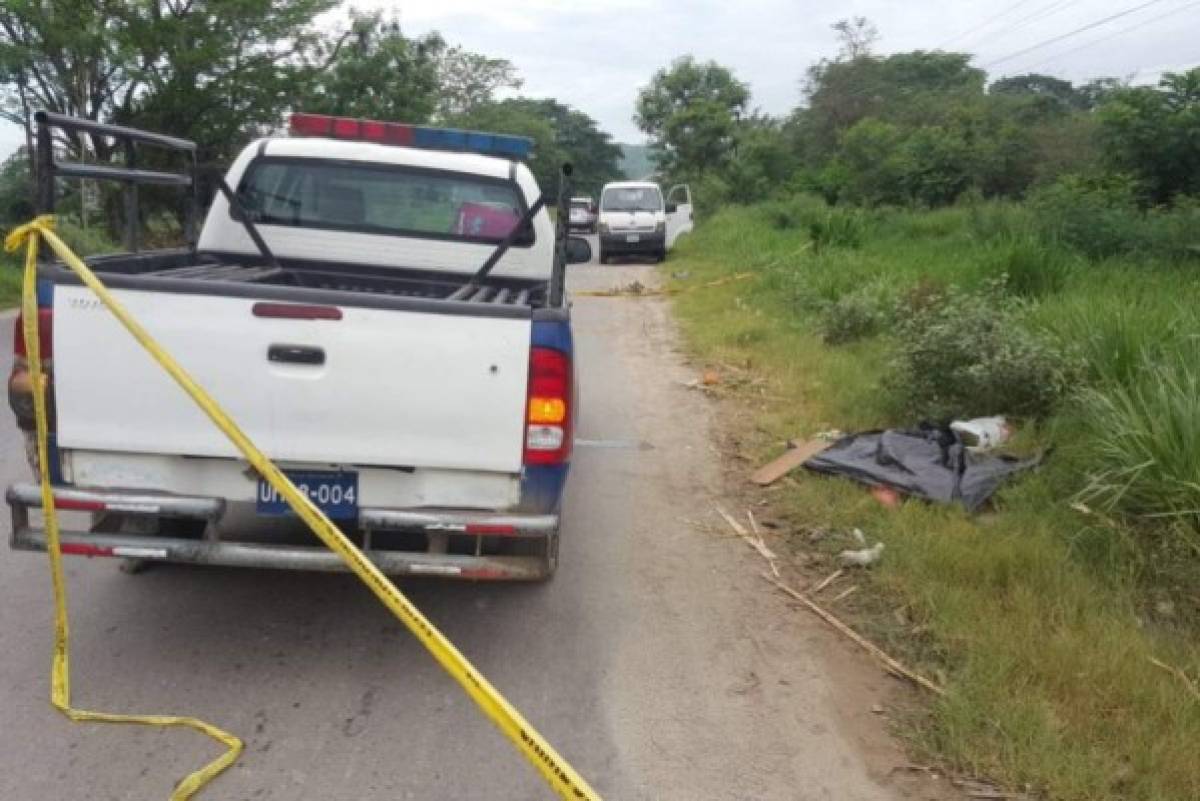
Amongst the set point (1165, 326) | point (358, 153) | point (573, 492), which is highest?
point (358, 153)

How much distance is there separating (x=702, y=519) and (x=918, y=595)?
1.55 meters

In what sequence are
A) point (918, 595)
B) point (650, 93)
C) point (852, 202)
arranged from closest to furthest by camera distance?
point (918, 595) < point (852, 202) < point (650, 93)

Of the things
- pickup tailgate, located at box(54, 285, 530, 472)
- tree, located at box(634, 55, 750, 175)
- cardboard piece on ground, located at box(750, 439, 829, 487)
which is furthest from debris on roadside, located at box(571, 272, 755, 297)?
tree, located at box(634, 55, 750, 175)

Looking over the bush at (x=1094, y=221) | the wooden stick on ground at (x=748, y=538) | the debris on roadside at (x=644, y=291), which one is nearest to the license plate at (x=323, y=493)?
the wooden stick on ground at (x=748, y=538)

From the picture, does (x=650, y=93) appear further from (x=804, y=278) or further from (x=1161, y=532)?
(x=1161, y=532)

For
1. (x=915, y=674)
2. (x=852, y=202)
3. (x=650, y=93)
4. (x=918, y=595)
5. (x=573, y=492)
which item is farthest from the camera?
(x=650, y=93)

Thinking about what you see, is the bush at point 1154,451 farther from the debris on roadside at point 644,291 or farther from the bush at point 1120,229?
the debris on roadside at point 644,291

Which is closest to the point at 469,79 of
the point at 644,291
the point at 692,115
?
the point at 692,115

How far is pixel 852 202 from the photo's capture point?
26.8m

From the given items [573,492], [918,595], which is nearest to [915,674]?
[918,595]

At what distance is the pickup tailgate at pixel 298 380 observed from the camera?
345cm

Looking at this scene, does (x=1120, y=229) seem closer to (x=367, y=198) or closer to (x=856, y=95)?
(x=367, y=198)

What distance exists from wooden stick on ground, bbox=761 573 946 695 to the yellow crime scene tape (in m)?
1.47

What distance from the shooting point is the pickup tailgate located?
3.45 metres
